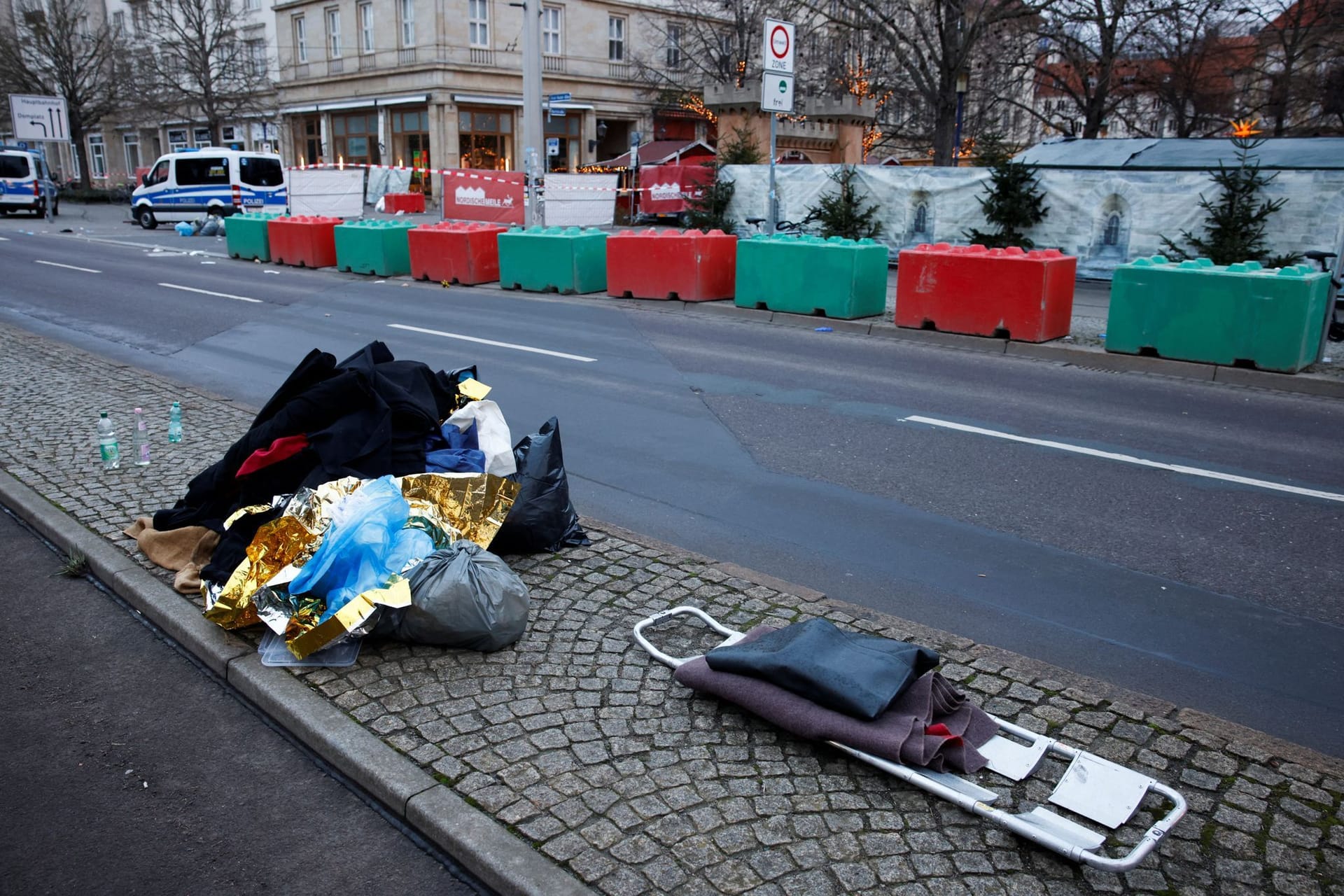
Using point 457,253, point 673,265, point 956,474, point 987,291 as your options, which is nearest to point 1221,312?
point 987,291

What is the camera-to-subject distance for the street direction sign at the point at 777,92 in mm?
15211

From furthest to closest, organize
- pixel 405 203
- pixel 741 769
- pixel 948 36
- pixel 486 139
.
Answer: pixel 486 139 → pixel 405 203 → pixel 948 36 → pixel 741 769

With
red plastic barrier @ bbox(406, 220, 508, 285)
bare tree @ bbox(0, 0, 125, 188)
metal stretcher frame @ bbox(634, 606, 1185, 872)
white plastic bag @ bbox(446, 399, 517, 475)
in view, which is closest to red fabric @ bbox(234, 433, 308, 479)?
white plastic bag @ bbox(446, 399, 517, 475)

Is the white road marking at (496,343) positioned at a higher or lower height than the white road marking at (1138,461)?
higher

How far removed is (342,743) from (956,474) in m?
4.75

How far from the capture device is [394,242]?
64.7 feet

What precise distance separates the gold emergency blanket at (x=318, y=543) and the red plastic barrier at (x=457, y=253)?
1382cm

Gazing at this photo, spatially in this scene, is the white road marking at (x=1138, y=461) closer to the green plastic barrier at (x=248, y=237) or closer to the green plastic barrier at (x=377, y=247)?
the green plastic barrier at (x=377, y=247)

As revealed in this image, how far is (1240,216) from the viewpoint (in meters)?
15.6

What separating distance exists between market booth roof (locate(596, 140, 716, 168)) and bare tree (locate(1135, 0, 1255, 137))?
51.2 ft

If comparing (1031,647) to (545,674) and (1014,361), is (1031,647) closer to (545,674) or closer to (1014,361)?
(545,674)

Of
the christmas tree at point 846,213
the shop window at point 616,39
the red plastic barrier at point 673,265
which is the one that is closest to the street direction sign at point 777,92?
the red plastic barrier at point 673,265

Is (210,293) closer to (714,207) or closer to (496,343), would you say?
(496,343)

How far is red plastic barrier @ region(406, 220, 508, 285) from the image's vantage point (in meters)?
18.2
